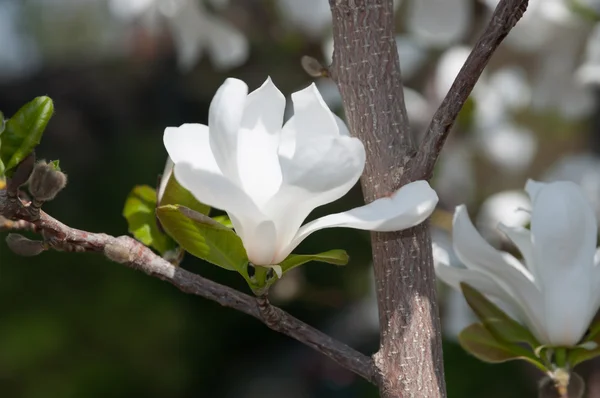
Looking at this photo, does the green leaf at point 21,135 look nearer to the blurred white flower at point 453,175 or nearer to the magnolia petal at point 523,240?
the magnolia petal at point 523,240

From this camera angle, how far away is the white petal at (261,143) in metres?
0.33

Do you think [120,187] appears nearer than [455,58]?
No

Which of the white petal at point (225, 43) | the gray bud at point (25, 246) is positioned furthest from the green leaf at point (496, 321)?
the white petal at point (225, 43)

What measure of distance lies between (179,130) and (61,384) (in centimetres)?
203

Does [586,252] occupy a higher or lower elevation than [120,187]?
higher

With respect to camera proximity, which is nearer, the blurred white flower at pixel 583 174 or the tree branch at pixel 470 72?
the tree branch at pixel 470 72

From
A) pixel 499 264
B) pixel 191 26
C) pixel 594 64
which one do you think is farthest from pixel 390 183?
pixel 191 26

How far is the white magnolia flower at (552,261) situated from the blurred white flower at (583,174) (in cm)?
48

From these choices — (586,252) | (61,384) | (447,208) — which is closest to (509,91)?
(447,208)

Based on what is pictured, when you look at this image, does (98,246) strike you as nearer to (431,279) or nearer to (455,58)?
(431,279)

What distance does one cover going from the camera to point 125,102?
335cm

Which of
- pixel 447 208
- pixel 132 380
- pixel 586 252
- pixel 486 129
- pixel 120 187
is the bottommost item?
pixel 132 380

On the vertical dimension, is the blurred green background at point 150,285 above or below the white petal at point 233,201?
below

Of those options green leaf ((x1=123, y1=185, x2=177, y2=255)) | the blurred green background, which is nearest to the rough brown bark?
green leaf ((x1=123, y1=185, x2=177, y2=255))
